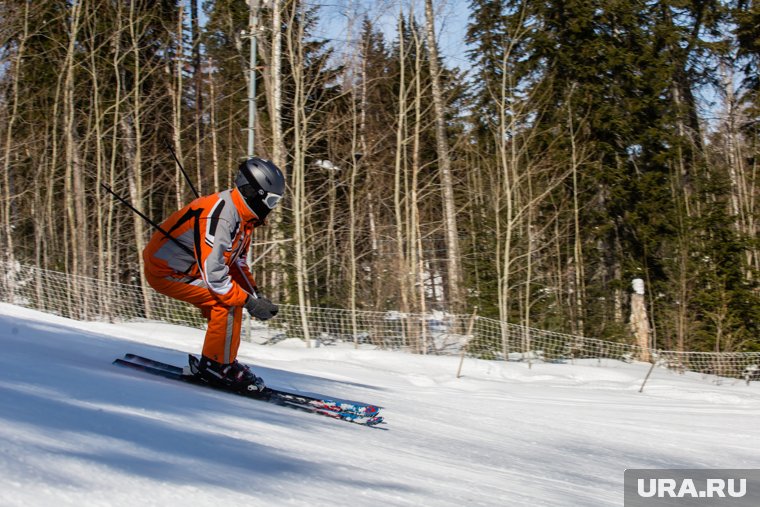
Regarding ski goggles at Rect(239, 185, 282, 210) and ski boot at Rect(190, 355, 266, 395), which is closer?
ski goggles at Rect(239, 185, 282, 210)

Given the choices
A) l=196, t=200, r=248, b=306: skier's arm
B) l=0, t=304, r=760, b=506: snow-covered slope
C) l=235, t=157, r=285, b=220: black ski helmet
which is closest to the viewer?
l=0, t=304, r=760, b=506: snow-covered slope

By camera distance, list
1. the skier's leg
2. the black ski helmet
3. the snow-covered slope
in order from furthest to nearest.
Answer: the skier's leg
the black ski helmet
the snow-covered slope

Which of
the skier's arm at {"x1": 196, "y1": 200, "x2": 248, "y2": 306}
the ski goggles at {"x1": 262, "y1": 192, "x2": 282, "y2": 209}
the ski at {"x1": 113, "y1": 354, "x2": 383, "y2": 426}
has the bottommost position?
the ski at {"x1": 113, "y1": 354, "x2": 383, "y2": 426}

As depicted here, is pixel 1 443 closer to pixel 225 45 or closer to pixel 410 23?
pixel 410 23

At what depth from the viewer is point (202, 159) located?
29688 mm

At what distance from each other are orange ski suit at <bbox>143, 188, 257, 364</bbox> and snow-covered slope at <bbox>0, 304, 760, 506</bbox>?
49 cm

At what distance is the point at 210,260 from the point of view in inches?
204

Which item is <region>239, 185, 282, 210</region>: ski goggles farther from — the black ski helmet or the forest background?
the forest background

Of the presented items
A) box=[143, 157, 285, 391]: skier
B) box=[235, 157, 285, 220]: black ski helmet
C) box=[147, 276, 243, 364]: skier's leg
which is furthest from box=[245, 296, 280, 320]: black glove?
box=[235, 157, 285, 220]: black ski helmet

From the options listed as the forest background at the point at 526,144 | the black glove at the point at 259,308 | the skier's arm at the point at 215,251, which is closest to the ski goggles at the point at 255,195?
the skier's arm at the point at 215,251

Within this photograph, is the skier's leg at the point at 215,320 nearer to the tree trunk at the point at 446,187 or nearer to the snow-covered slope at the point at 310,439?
the snow-covered slope at the point at 310,439

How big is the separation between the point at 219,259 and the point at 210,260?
6 centimetres

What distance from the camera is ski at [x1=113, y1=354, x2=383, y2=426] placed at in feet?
17.6

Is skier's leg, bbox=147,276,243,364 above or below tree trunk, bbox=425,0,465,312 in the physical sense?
below
